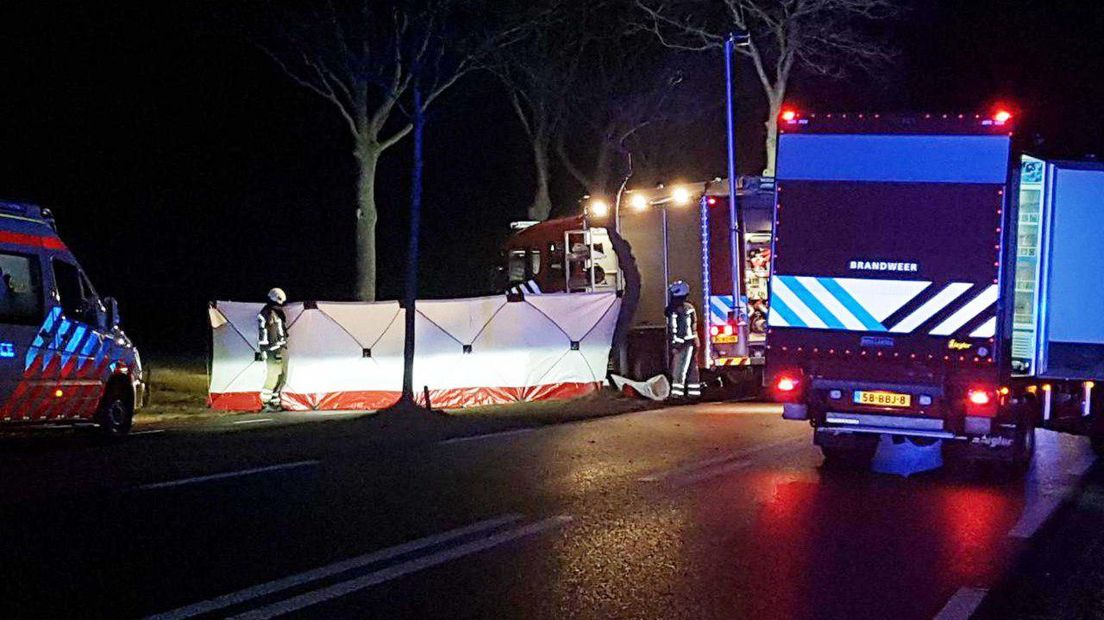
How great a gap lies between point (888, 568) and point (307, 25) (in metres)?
20.2

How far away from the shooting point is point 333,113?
40.9m

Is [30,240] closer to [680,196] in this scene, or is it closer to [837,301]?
[837,301]

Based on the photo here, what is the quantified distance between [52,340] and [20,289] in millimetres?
625

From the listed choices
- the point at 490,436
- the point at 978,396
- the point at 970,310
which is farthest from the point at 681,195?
the point at 978,396

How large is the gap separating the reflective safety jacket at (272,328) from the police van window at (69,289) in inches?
162

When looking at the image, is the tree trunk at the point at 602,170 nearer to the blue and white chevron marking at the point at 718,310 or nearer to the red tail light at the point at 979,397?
the blue and white chevron marking at the point at 718,310

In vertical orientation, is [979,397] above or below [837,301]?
below

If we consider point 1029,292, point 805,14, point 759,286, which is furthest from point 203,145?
point 1029,292

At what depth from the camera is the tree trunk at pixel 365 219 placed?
2622 cm

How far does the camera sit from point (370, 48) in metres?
25.5

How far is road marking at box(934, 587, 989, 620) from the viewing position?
6828mm

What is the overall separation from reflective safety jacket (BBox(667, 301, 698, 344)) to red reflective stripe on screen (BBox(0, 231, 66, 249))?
27.1 feet

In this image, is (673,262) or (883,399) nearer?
(883,399)

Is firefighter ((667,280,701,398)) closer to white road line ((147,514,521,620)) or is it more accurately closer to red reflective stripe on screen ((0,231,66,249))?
red reflective stripe on screen ((0,231,66,249))
